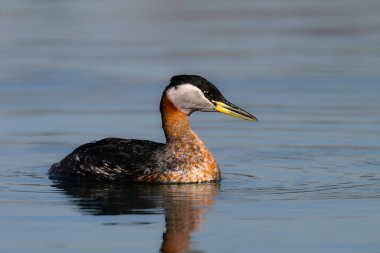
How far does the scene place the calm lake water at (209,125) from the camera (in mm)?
10977

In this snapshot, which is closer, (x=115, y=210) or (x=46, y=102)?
(x=115, y=210)

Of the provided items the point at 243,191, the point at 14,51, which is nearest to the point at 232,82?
the point at 14,51

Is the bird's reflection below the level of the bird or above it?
below

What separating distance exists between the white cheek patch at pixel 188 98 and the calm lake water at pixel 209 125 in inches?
33.9

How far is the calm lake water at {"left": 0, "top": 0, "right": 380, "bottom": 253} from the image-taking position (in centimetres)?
1098

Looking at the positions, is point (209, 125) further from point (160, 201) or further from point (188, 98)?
point (160, 201)

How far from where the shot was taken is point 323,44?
2589cm

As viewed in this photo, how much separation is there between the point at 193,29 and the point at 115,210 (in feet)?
56.7

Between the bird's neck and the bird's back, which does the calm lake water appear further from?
the bird's neck

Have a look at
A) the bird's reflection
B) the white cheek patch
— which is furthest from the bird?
the bird's reflection

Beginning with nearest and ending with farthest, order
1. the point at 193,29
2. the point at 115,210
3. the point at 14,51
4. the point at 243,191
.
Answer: the point at 115,210 < the point at 243,191 < the point at 14,51 < the point at 193,29

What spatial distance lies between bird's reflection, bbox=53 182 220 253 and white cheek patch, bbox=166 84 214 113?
3.20 feet

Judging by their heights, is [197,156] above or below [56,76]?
below

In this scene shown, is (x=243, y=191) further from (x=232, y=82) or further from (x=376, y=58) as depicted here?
(x=376, y=58)
